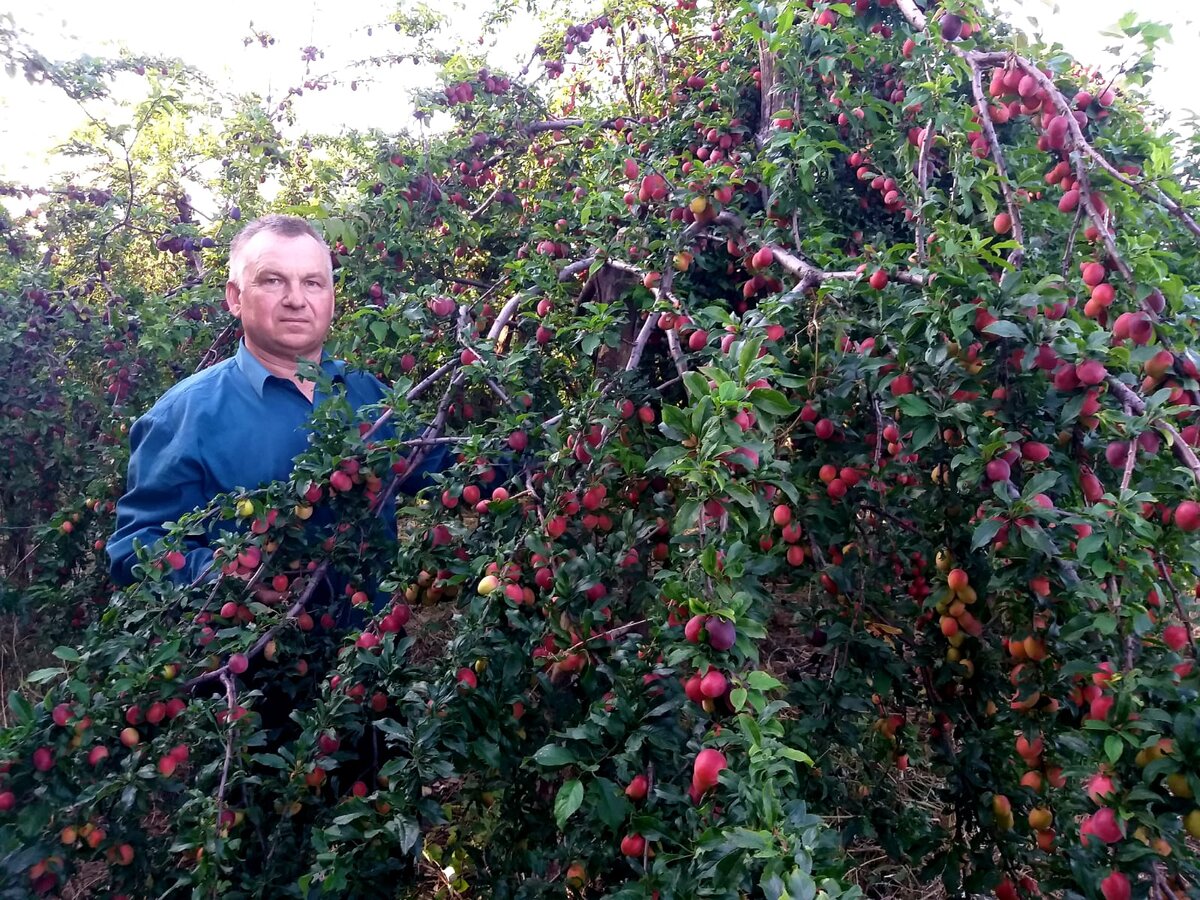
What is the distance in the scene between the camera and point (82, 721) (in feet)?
4.53

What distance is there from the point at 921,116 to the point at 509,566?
1.31 m

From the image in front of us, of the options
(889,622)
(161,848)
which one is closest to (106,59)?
(161,848)

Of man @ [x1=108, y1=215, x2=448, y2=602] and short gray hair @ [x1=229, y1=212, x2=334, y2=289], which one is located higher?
short gray hair @ [x1=229, y1=212, x2=334, y2=289]

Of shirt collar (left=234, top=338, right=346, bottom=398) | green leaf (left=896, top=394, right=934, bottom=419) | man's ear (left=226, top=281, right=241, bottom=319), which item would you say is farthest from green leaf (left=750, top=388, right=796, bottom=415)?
man's ear (left=226, top=281, right=241, bottom=319)

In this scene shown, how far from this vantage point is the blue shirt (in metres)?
1.92

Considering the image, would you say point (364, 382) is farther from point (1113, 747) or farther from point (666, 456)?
point (1113, 747)

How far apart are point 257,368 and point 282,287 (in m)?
0.23

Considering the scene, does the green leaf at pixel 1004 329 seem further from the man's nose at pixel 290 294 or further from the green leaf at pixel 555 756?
the man's nose at pixel 290 294

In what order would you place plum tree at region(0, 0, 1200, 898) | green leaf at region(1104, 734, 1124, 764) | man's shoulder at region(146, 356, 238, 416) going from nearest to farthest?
green leaf at region(1104, 734, 1124, 764)
plum tree at region(0, 0, 1200, 898)
man's shoulder at region(146, 356, 238, 416)

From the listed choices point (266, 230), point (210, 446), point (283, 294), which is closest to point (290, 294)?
point (283, 294)

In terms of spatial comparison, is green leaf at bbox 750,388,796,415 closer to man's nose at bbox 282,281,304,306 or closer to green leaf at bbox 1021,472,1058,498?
green leaf at bbox 1021,472,1058,498

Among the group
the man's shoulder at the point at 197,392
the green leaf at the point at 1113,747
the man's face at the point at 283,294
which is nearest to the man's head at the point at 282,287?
the man's face at the point at 283,294

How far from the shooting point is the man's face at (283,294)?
2059 mm

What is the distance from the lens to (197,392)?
2.03 m
